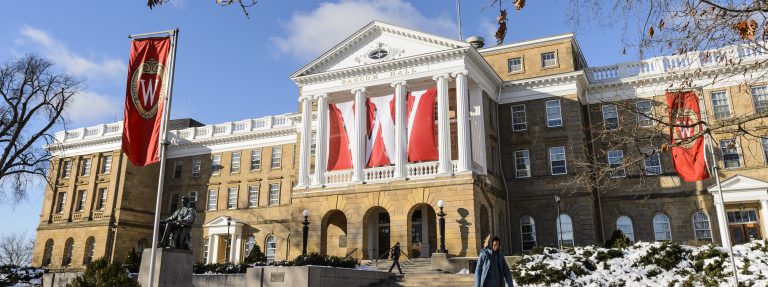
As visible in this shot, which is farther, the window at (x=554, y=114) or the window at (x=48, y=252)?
the window at (x=48, y=252)

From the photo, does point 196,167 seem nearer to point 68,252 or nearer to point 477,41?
point 68,252

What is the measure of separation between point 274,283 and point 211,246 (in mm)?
31009

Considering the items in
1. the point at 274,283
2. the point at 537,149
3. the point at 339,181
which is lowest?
the point at 274,283

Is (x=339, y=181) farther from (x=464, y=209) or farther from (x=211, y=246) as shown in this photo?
(x=211, y=246)

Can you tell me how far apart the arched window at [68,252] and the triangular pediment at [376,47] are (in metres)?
27.4

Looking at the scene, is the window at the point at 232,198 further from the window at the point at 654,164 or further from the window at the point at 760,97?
the window at the point at 760,97

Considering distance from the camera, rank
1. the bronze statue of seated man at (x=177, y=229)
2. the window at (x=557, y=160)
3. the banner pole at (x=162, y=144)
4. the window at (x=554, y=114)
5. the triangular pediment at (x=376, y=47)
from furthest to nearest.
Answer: the window at (x=554, y=114)
the window at (x=557, y=160)
the triangular pediment at (x=376, y=47)
the bronze statue of seated man at (x=177, y=229)
the banner pole at (x=162, y=144)

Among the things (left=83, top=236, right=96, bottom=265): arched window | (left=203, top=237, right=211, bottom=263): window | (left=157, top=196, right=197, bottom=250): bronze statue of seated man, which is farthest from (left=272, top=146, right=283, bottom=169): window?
(left=157, top=196, right=197, bottom=250): bronze statue of seated man

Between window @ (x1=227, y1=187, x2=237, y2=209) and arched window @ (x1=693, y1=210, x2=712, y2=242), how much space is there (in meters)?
33.5

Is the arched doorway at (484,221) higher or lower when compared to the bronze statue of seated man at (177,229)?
higher

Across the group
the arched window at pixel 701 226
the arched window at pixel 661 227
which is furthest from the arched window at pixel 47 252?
the arched window at pixel 701 226

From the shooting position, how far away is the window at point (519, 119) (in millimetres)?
36469

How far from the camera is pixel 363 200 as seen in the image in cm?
3175

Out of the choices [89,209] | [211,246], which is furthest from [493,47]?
[89,209]
